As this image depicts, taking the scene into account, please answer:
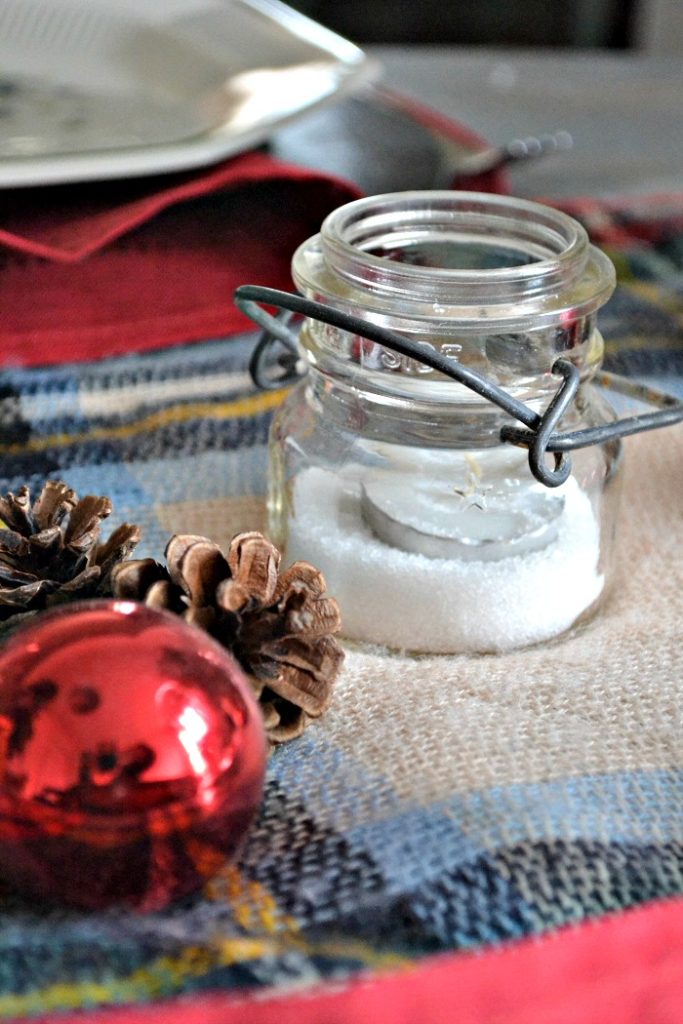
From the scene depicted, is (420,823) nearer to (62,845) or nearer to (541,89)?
(62,845)

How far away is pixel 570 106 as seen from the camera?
110 cm

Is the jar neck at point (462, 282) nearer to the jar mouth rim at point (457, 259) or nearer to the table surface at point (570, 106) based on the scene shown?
the jar mouth rim at point (457, 259)

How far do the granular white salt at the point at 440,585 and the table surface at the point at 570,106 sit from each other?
506 mm

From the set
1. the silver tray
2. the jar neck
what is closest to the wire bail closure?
the jar neck

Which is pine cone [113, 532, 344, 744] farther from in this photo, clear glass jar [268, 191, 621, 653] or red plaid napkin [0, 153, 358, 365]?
red plaid napkin [0, 153, 358, 365]

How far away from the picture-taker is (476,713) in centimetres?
34

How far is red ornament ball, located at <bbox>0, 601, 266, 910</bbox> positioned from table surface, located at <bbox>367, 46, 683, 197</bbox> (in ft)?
2.16

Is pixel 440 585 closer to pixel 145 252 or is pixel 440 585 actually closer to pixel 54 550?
pixel 54 550

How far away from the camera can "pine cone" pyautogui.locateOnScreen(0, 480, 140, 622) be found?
0.32 m

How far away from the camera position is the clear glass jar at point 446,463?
0.37 m

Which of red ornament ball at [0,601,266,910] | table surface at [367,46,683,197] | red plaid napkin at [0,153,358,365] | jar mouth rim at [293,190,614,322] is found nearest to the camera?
red ornament ball at [0,601,266,910]


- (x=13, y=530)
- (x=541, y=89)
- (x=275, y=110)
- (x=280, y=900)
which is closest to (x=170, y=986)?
(x=280, y=900)

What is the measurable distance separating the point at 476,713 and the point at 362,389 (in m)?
0.11

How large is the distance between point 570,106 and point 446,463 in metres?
0.80
